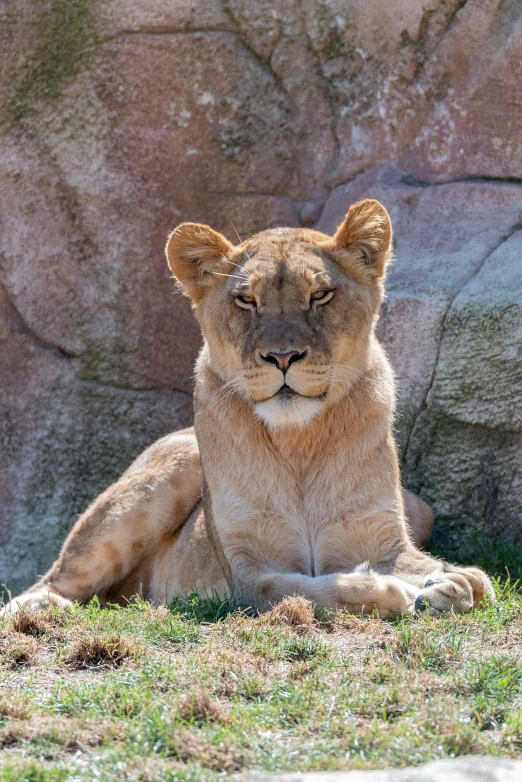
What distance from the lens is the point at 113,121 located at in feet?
23.4

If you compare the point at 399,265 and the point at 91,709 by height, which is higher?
the point at 399,265

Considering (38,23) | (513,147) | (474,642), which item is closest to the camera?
(474,642)

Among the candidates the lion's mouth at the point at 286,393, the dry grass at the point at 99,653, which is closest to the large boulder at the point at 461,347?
the lion's mouth at the point at 286,393

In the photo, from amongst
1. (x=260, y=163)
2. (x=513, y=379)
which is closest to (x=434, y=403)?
(x=513, y=379)

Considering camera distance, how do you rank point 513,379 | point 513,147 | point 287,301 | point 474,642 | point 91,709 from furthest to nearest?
point 513,147
point 513,379
point 287,301
point 474,642
point 91,709

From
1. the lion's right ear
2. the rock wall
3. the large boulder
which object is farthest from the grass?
the rock wall

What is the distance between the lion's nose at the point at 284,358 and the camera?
14.9 ft

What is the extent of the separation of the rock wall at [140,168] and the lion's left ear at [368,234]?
1.63m

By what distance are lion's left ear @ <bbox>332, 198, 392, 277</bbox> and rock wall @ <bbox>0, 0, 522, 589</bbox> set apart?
1631 millimetres

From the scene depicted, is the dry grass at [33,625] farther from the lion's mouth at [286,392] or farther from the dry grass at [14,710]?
the lion's mouth at [286,392]

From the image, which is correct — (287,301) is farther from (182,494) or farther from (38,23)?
(38,23)

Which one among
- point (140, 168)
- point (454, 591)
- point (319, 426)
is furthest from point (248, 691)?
point (140, 168)

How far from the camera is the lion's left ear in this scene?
503cm

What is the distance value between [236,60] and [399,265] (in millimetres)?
1735
